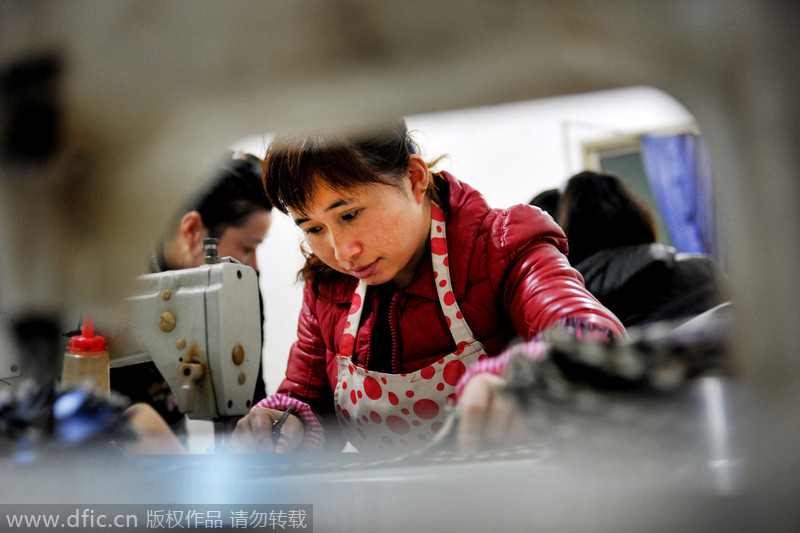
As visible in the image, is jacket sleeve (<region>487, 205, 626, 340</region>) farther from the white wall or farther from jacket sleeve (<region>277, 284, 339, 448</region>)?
jacket sleeve (<region>277, 284, 339, 448</region>)

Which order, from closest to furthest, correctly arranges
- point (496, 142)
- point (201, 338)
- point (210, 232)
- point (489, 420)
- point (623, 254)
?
point (489, 420) → point (496, 142) → point (201, 338) → point (210, 232) → point (623, 254)

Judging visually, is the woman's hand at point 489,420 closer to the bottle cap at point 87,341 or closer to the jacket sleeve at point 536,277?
the jacket sleeve at point 536,277

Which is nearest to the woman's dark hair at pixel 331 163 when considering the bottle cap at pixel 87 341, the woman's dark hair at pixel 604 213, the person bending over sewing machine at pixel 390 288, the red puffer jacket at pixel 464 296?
the person bending over sewing machine at pixel 390 288

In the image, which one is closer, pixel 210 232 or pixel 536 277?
pixel 536 277

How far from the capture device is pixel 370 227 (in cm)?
66

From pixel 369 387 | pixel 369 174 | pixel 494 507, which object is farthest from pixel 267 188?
pixel 494 507

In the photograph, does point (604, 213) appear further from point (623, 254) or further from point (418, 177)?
point (418, 177)

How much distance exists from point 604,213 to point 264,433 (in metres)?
0.76

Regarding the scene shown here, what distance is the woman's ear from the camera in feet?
2.35

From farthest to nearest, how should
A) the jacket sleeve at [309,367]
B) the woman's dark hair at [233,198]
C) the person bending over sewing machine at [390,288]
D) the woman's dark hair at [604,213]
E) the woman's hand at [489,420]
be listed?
the woman's dark hair at [604,213] < the jacket sleeve at [309,367] < the woman's dark hair at [233,198] < the person bending over sewing machine at [390,288] < the woman's hand at [489,420]

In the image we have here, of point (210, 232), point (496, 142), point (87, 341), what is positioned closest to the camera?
point (87, 341)

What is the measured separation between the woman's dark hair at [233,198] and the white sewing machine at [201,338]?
4.0 inches

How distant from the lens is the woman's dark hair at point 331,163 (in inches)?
21.9

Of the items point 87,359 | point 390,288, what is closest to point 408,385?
point 390,288
